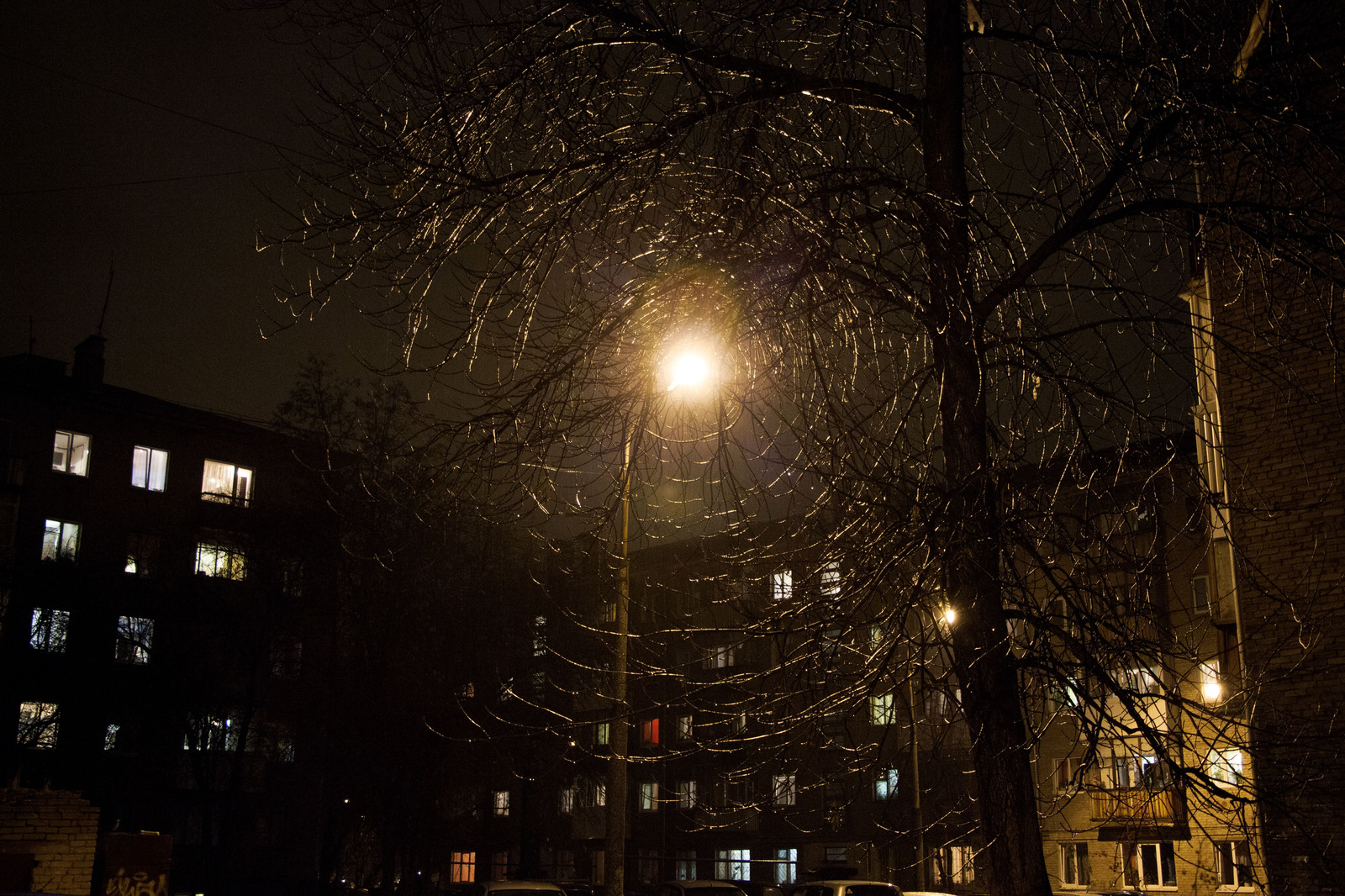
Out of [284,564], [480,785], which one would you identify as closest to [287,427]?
[284,564]

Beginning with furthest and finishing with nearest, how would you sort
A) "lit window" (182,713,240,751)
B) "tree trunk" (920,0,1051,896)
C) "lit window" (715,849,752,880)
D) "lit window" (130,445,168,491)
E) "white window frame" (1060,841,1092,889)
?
"lit window" (715,849,752,880), "lit window" (130,445,168,491), "lit window" (182,713,240,751), "white window frame" (1060,841,1092,889), "tree trunk" (920,0,1051,896)

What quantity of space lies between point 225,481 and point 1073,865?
33.0m

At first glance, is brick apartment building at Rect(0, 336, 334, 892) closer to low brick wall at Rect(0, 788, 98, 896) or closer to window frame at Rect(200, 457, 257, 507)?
window frame at Rect(200, 457, 257, 507)

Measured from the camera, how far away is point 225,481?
4394 cm

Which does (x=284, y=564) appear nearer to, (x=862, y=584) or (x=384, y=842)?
(x=384, y=842)

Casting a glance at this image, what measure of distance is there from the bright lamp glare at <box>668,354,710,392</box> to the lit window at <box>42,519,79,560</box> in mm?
38491

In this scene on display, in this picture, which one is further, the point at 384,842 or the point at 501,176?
the point at 384,842

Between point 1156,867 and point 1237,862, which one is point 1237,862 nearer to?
point 1237,862

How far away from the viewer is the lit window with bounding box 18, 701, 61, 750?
32562mm

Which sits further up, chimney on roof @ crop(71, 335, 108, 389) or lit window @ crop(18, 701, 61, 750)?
chimney on roof @ crop(71, 335, 108, 389)

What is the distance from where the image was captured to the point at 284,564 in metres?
31.6

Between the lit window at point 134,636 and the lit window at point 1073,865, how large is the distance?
→ 1077 inches

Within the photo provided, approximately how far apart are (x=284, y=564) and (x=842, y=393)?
95.5 ft

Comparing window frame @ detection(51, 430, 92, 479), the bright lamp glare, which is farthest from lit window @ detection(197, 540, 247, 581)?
the bright lamp glare
